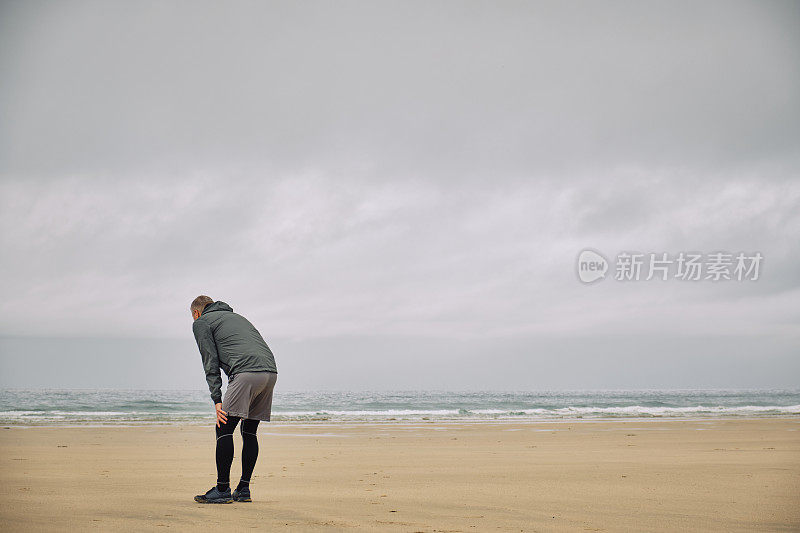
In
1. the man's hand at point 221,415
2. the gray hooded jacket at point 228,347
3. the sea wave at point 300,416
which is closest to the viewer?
the man's hand at point 221,415

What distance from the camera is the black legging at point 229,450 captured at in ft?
→ 16.7

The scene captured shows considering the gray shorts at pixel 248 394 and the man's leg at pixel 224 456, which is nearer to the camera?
the gray shorts at pixel 248 394

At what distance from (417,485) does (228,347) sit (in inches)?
97.5

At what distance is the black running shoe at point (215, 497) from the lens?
508 centimetres

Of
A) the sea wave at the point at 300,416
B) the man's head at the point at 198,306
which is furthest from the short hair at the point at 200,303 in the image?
the sea wave at the point at 300,416

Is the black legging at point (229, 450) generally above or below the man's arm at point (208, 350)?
below

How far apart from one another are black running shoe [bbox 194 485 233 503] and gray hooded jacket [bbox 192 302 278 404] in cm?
69

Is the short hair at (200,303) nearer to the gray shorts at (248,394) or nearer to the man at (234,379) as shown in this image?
the man at (234,379)

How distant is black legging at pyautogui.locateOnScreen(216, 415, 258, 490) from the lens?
5.09 m

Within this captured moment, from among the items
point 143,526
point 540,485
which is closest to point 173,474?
point 143,526

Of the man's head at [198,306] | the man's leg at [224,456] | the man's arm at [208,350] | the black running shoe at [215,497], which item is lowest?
the black running shoe at [215,497]

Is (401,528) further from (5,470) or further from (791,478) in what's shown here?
(5,470)

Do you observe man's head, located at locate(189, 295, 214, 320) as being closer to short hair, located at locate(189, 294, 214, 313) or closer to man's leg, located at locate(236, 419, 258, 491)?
short hair, located at locate(189, 294, 214, 313)

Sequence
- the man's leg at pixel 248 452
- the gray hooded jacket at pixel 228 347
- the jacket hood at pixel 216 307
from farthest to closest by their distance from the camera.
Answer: the jacket hood at pixel 216 307 < the man's leg at pixel 248 452 < the gray hooded jacket at pixel 228 347
